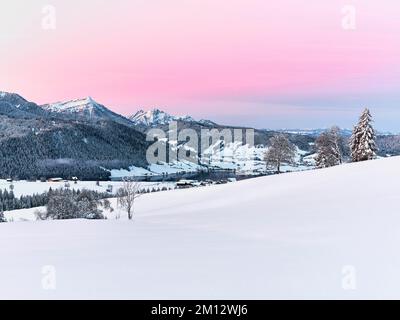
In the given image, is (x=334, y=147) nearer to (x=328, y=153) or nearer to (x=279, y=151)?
(x=328, y=153)

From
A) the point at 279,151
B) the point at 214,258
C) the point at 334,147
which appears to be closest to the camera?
the point at 214,258

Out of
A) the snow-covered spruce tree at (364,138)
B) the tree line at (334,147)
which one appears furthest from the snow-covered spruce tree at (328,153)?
the snow-covered spruce tree at (364,138)

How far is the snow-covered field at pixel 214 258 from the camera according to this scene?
908cm

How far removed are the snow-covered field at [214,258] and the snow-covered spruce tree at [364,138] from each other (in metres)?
38.8

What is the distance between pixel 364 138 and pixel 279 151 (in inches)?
507

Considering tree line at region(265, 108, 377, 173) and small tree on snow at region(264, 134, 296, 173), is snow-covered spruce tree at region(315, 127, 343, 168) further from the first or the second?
small tree on snow at region(264, 134, 296, 173)

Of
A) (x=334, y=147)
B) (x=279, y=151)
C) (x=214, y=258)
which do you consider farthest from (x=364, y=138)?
(x=214, y=258)

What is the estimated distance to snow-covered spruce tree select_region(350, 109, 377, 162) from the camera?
55562 millimetres

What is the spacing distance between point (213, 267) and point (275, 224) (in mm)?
7487

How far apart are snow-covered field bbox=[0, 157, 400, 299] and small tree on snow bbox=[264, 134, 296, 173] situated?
145ft

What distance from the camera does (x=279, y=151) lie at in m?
64.0

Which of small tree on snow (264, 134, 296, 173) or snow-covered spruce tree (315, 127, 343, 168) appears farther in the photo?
small tree on snow (264, 134, 296, 173)

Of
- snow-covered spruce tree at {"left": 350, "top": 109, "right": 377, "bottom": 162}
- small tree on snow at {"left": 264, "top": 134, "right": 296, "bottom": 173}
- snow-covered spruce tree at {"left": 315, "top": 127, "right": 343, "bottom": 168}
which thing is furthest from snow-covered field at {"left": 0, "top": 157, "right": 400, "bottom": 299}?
small tree on snow at {"left": 264, "top": 134, "right": 296, "bottom": 173}

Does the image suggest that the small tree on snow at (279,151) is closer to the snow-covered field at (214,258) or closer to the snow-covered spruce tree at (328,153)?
the snow-covered spruce tree at (328,153)
